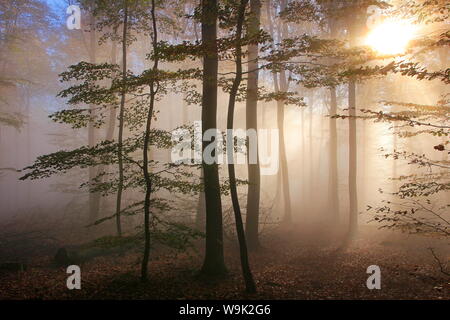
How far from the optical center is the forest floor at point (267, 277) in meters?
8.23

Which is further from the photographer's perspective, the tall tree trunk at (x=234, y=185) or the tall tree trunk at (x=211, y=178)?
the tall tree trunk at (x=211, y=178)

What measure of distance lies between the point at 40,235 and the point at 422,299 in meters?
16.2

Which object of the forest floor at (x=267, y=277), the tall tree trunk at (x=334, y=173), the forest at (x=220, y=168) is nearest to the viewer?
the forest at (x=220, y=168)

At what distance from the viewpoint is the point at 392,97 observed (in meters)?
22.3

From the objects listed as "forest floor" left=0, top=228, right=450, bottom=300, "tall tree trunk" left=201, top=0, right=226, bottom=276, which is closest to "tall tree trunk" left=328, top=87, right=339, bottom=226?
"forest floor" left=0, top=228, right=450, bottom=300

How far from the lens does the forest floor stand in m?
8.23

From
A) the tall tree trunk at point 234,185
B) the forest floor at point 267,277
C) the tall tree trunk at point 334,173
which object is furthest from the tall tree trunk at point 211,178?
the tall tree trunk at point 334,173

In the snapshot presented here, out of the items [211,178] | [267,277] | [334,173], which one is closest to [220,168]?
[211,178]

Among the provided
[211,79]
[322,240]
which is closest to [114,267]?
[211,79]

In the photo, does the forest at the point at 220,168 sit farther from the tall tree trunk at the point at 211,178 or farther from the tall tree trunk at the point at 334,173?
the tall tree trunk at the point at 334,173

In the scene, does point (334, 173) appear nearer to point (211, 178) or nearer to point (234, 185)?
point (211, 178)

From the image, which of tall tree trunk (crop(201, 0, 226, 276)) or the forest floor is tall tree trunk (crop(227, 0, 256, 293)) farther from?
tall tree trunk (crop(201, 0, 226, 276))
